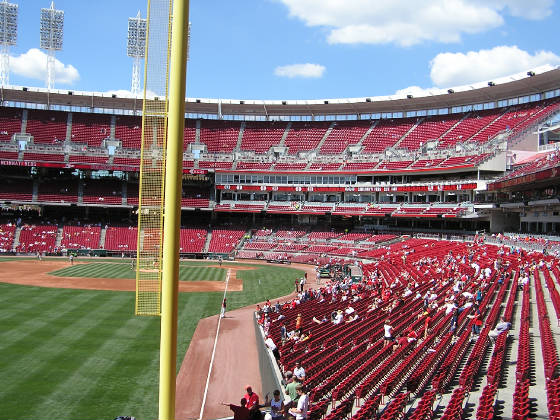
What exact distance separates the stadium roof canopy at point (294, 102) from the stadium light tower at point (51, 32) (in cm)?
346

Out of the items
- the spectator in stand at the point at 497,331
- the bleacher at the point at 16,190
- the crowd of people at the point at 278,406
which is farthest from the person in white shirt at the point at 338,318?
the bleacher at the point at 16,190

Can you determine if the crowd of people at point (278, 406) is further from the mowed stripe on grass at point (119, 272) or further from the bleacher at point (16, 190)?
the bleacher at point (16, 190)

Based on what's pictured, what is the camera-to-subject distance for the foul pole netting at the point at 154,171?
5.39 m

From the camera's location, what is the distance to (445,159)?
5375cm

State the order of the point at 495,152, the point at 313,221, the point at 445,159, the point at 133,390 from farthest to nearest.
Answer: the point at 313,221 < the point at 445,159 < the point at 495,152 < the point at 133,390

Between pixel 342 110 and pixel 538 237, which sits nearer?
pixel 538 237

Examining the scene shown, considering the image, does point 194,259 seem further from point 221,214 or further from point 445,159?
point 445,159

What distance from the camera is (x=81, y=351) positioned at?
17328 millimetres

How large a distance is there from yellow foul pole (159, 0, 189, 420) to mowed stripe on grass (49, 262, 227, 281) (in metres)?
34.1

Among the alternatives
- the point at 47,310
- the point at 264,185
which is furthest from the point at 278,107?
the point at 47,310

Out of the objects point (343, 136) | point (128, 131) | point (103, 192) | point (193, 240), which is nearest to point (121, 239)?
point (103, 192)

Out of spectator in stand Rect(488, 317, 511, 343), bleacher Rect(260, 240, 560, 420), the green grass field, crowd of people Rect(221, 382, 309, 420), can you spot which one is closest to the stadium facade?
bleacher Rect(260, 240, 560, 420)

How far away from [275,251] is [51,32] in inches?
1746

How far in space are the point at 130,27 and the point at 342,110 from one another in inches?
1325
